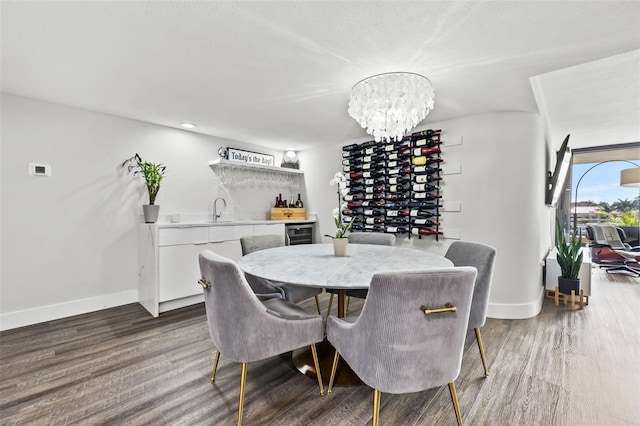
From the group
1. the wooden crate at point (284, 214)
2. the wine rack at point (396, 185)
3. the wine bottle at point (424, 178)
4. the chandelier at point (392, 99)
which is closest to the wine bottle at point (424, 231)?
the wine rack at point (396, 185)

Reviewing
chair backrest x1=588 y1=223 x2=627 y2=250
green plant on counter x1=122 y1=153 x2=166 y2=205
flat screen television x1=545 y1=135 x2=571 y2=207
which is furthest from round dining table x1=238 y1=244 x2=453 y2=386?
chair backrest x1=588 y1=223 x2=627 y2=250

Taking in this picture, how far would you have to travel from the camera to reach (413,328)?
118 cm

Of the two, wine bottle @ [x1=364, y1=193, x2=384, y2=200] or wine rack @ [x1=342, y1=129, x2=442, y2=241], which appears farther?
wine bottle @ [x1=364, y1=193, x2=384, y2=200]

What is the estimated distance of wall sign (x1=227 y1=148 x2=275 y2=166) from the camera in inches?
166

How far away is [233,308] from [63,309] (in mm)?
2805

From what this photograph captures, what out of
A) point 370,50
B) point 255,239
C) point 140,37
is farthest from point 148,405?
point 370,50

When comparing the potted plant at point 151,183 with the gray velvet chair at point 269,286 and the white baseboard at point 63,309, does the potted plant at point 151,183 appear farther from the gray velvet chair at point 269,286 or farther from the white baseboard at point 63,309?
the gray velvet chair at point 269,286

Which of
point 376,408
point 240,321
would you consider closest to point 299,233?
point 240,321

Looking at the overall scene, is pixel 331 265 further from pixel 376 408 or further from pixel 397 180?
pixel 397 180

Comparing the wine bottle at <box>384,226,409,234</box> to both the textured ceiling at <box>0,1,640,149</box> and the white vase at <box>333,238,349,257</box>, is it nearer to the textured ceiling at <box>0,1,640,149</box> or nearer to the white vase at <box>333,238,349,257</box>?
the textured ceiling at <box>0,1,640,149</box>

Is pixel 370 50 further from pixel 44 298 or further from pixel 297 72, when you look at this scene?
pixel 44 298

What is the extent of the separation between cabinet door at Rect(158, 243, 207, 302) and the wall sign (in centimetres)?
149

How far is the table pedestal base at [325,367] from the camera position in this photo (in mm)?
1860

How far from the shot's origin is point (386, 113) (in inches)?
81.8
